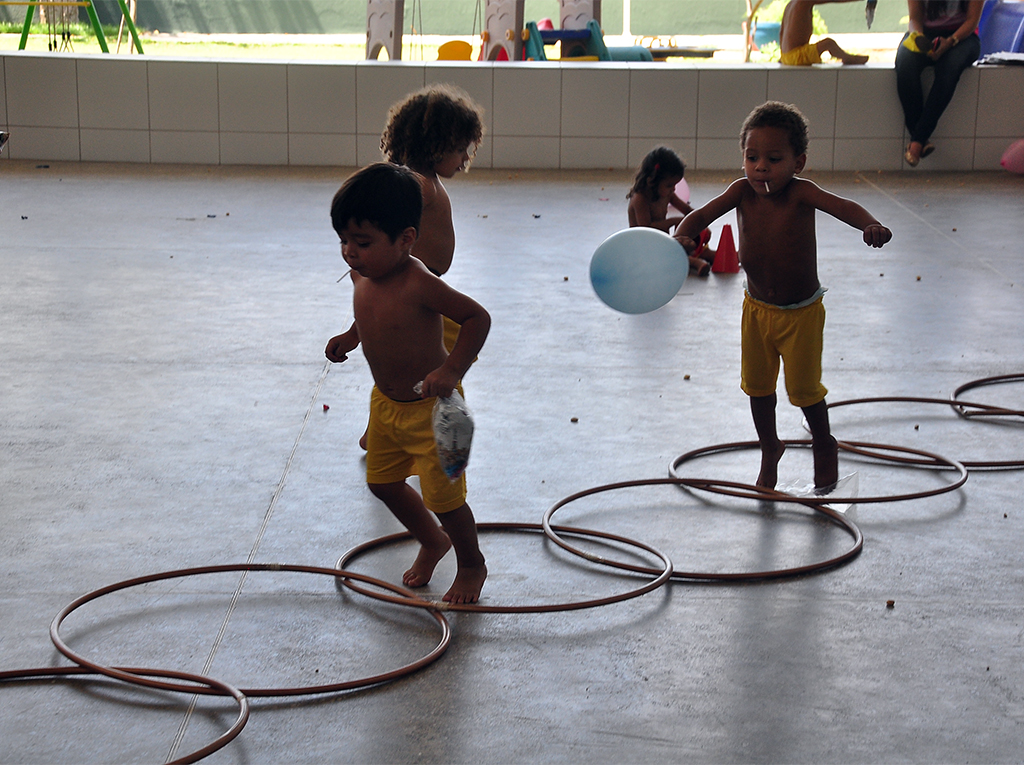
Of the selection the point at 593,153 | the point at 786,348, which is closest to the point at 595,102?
the point at 593,153

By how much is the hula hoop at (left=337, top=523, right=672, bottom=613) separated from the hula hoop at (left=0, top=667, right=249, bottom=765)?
535 millimetres

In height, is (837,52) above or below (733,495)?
above

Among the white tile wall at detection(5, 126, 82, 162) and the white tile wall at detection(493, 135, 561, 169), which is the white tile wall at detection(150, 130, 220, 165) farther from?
the white tile wall at detection(493, 135, 561, 169)

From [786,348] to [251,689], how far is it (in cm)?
207

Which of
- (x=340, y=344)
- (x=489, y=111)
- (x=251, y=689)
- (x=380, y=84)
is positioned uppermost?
(x=380, y=84)

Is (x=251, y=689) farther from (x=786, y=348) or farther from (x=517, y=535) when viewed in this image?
(x=786, y=348)

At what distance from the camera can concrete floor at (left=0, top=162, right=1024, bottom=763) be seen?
7.40 ft

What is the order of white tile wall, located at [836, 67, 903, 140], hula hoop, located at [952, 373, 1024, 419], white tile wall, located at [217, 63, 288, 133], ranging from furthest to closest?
white tile wall, located at [217, 63, 288, 133]
white tile wall, located at [836, 67, 903, 140]
hula hoop, located at [952, 373, 1024, 419]

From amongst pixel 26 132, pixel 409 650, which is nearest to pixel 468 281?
pixel 409 650

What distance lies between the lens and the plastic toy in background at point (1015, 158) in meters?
10.8

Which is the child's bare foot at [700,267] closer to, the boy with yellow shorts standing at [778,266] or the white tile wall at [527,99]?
the boy with yellow shorts standing at [778,266]

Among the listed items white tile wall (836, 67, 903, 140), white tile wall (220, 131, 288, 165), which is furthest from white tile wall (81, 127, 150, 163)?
white tile wall (836, 67, 903, 140)

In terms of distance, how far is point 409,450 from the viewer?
2809mm

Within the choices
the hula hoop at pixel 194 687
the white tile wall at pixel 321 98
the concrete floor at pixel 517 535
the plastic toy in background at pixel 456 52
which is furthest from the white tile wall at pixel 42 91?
the hula hoop at pixel 194 687
